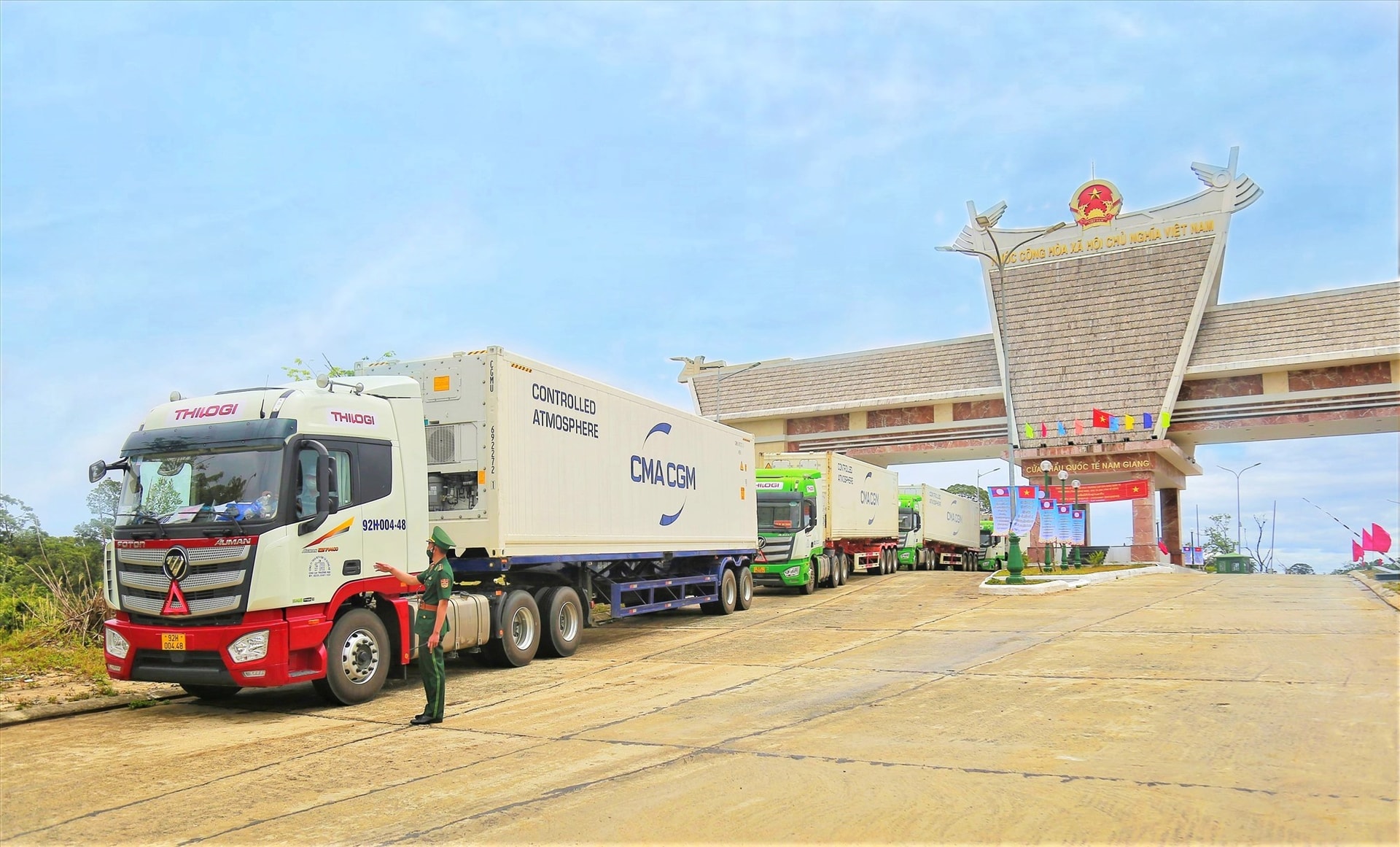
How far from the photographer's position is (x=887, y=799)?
613 centimetres

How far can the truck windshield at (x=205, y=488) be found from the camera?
32.1 feet

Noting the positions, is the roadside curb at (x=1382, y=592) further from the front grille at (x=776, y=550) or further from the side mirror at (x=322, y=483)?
the side mirror at (x=322, y=483)

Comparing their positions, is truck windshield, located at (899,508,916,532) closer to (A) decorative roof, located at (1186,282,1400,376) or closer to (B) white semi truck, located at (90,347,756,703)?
(A) decorative roof, located at (1186,282,1400,376)

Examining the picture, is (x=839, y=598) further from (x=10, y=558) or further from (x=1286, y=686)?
(x=10, y=558)

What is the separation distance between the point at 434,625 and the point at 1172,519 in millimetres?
61575

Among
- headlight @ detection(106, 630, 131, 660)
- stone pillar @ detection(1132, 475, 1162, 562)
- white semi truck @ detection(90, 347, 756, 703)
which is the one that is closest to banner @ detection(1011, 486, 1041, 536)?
stone pillar @ detection(1132, 475, 1162, 562)

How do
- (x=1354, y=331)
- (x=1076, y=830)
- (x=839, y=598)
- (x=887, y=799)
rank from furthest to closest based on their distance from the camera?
(x=1354, y=331) < (x=839, y=598) < (x=887, y=799) < (x=1076, y=830)

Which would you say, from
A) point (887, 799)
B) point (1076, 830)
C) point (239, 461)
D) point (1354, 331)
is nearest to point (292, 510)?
point (239, 461)

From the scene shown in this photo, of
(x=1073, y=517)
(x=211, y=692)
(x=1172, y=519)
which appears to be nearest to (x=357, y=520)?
(x=211, y=692)

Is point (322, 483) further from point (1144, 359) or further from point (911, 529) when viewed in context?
point (1144, 359)

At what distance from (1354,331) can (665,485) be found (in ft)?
154

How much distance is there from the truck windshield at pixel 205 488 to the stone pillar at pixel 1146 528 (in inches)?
1983

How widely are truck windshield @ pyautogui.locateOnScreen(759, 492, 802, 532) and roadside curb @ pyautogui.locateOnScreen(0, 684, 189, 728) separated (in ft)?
51.7

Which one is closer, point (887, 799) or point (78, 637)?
point (887, 799)
